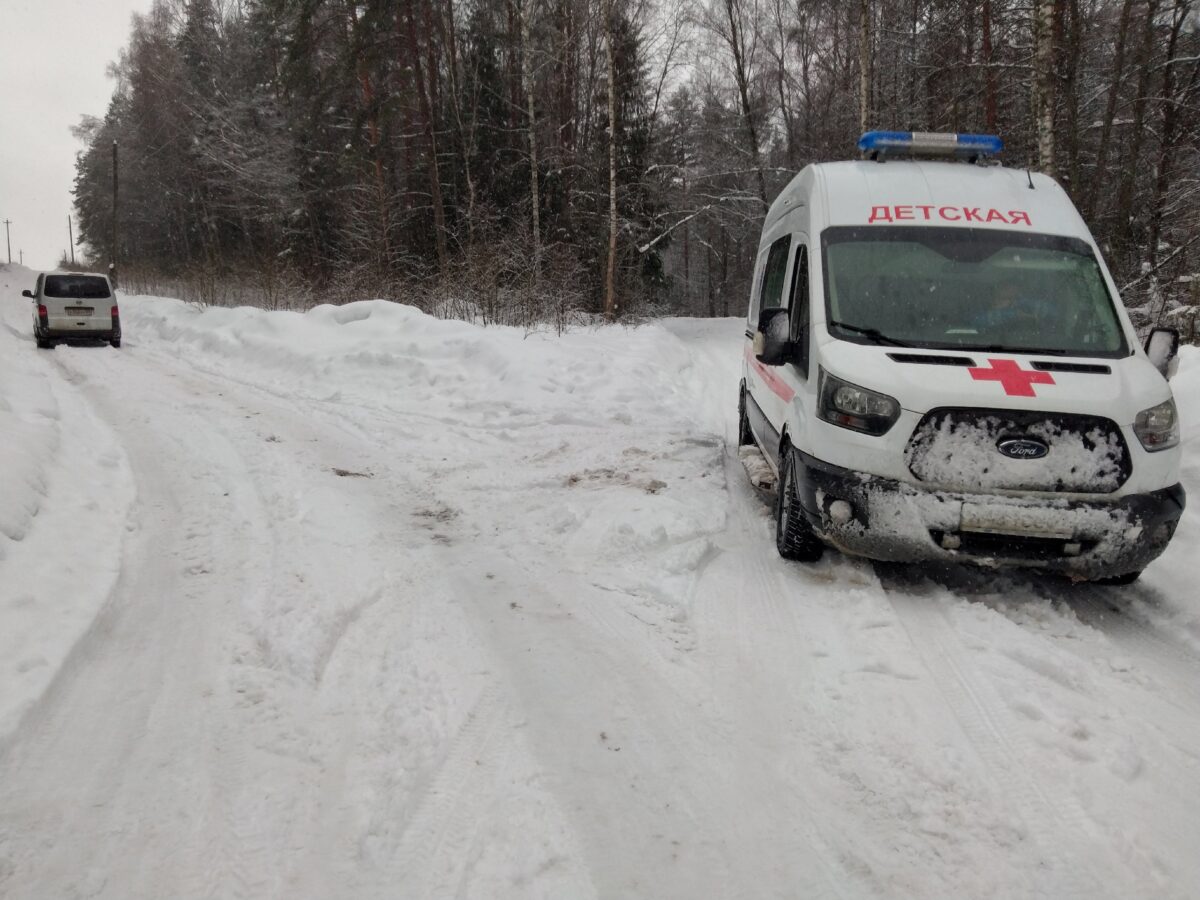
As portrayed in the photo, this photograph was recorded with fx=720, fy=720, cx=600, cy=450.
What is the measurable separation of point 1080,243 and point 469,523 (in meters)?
4.75

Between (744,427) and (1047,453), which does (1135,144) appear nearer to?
(744,427)

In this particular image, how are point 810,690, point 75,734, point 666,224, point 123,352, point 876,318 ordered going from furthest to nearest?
point 666,224
point 123,352
point 876,318
point 810,690
point 75,734

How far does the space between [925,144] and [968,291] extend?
1.63m

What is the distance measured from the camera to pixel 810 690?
3.29 m

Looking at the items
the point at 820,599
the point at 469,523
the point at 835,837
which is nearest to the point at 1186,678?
the point at 820,599

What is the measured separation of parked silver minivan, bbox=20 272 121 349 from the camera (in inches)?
618

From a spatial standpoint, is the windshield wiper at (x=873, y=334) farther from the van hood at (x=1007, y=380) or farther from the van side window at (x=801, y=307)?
the van side window at (x=801, y=307)

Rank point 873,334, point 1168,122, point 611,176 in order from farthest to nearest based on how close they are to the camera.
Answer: point 611,176
point 1168,122
point 873,334

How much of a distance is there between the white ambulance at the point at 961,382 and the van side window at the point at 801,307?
0.02m

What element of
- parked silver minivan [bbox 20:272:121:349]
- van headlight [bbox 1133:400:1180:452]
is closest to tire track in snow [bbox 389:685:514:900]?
van headlight [bbox 1133:400:1180:452]

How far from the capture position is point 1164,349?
456 cm

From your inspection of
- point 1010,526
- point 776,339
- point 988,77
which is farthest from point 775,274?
point 988,77

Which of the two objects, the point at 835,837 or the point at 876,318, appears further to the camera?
the point at 876,318

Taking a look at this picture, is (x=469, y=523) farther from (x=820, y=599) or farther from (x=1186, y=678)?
(x=1186, y=678)
